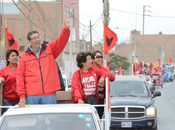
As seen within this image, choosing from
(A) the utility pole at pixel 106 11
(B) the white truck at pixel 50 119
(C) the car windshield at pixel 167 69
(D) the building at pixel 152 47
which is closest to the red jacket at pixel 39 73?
(B) the white truck at pixel 50 119

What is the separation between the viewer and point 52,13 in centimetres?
4591

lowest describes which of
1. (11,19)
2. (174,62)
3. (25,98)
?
(174,62)

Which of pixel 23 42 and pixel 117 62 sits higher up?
pixel 23 42

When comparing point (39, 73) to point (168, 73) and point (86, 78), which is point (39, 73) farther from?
point (168, 73)

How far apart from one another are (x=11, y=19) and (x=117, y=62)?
58.9ft

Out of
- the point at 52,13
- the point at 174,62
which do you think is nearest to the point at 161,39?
the point at 174,62

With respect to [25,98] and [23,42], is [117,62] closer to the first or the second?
[23,42]

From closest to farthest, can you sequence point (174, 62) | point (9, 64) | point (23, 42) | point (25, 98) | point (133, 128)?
point (25, 98) < point (9, 64) < point (133, 128) < point (23, 42) < point (174, 62)

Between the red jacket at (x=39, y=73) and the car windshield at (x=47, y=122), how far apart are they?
1023 mm

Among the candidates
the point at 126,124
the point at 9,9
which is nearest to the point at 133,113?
the point at 126,124

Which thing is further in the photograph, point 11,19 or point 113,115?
point 11,19

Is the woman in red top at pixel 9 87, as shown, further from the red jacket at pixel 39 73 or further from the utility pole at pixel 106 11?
the utility pole at pixel 106 11

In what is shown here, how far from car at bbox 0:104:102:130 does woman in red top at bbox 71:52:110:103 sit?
1390 mm

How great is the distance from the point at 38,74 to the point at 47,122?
1.24m
